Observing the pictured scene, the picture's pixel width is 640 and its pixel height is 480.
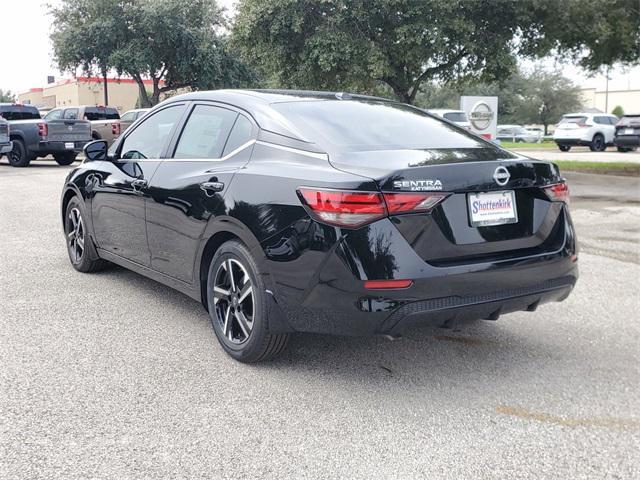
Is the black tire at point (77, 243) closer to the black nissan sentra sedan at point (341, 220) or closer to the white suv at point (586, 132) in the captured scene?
the black nissan sentra sedan at point (341, 220)

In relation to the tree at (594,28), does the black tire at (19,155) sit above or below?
below

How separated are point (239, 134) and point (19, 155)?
18272mm

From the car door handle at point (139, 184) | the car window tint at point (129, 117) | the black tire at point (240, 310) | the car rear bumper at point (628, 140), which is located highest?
the car window tint at point (129, 117)

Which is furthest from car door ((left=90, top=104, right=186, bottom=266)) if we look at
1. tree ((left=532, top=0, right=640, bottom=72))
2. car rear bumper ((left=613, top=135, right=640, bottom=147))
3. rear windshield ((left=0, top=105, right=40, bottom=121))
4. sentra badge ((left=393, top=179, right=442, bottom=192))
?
car rear bumper ((left=613, top=135, right=640, bottom=147))

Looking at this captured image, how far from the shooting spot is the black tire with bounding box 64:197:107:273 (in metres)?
6.14

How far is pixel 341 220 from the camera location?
3361 millimetres

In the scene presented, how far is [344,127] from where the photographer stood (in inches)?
164

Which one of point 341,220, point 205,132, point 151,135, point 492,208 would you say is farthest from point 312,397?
point 151,135

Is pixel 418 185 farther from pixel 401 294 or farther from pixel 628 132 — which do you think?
pixel 628 132

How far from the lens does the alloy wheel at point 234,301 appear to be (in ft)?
13.1

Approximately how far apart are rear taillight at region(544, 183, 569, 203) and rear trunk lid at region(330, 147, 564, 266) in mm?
32

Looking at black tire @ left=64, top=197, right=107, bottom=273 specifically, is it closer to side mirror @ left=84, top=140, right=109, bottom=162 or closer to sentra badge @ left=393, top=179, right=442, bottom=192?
side mirror @ left=84, top=140, right=109, bottom=162

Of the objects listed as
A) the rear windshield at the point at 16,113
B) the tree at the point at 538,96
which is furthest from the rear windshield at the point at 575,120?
the tree at the point at 538,96

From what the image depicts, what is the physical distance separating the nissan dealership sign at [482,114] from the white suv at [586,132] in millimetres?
15543
